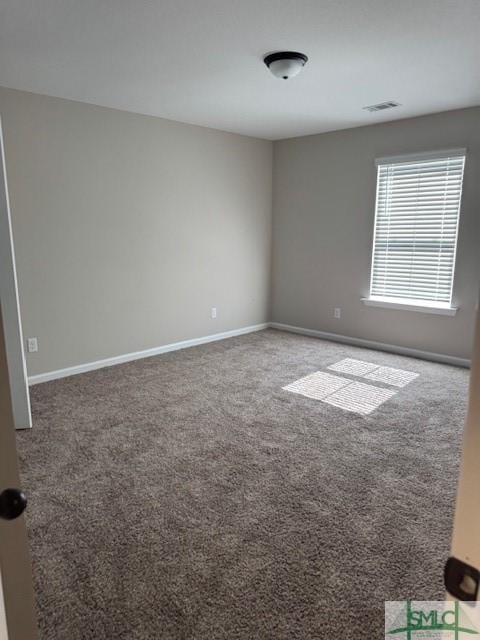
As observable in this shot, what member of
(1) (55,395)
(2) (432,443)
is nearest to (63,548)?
(1) (55,395)

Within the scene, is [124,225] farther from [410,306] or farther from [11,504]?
[11,504]

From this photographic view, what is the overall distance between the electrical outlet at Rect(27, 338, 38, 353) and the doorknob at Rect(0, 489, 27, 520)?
11.6 ft

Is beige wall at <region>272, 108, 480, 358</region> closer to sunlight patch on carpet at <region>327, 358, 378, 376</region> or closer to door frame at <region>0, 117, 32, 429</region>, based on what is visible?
sunlight patch on carpet at <region>327, 358, 378, 376</region>

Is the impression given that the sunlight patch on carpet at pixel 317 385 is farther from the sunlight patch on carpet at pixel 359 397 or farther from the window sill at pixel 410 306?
the window sill at pixel 410 306

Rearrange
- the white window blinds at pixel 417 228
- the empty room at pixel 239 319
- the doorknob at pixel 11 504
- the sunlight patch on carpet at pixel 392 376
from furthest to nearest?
1. the white window blinds at pixel 417 228
2. the sunlight patch on carpet at pixel 392 376
3. the empty room at pixel 239 319
4. the doorknob at pixel 11 504

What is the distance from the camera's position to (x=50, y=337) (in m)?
4.08

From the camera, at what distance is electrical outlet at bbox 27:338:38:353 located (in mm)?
3948

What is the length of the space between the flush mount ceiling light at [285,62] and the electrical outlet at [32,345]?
296 cm

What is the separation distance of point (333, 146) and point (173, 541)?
4639mm

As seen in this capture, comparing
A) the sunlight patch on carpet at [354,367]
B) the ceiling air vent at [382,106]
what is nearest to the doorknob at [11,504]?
the sunlight patch on carpet at [354,367]

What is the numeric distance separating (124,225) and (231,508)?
3133 millimetres

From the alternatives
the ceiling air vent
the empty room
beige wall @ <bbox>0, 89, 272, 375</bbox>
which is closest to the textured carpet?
the empty room

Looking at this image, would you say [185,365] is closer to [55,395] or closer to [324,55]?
[55,395]

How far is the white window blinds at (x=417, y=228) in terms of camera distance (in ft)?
14.6
